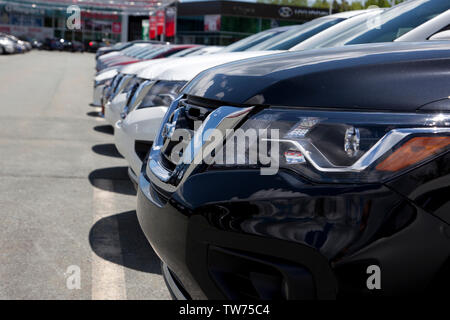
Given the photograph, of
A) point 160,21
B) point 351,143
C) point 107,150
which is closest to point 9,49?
point 160,21

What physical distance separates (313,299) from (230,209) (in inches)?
13.8

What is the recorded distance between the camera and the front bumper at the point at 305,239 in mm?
1533

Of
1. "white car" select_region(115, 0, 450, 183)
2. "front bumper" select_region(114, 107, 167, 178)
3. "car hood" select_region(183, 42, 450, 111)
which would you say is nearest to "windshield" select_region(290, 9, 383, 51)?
"white car" select_region(115, 0, 450, 183)

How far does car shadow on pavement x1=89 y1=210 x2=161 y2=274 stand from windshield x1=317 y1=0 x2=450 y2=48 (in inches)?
85.0

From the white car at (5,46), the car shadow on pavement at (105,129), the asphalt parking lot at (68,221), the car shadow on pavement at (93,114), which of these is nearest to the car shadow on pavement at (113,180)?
the asphalt parking lot at (68,221)

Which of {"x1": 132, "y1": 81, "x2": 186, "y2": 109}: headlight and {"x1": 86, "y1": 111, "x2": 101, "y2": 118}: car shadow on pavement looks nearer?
{"x1": 132, "y1": 81, "x2": 186, "y2": 109}: headlight

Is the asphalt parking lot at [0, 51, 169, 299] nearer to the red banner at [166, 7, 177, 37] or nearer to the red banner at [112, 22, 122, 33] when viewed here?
the red banner at [166, 7, 177, 37]

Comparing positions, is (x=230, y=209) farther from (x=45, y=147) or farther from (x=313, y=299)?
(x=45, y=147)

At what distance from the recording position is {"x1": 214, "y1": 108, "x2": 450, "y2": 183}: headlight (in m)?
1.55

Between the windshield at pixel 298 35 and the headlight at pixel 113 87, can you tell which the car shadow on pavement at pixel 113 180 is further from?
the windshield at pixel 298 35

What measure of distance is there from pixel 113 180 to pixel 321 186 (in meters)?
4.63

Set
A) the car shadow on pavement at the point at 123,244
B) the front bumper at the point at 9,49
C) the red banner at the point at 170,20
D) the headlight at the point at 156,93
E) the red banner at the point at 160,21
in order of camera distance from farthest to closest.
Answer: the front bumper at the point at 9,49
the red banner at the point at 160,21
the red banner at the point at 170,20
the headlight at the point at 156,93
the car shadow on pavement at the point at 123,244
